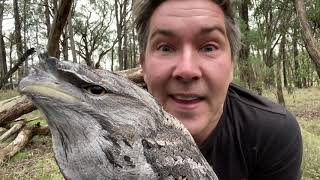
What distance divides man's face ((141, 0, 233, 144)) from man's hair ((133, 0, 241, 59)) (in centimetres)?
8

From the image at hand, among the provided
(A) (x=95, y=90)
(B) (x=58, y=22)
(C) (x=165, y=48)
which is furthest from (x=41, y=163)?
(A) (x=95, y=90)

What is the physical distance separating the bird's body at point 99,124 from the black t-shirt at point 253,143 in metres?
1.32

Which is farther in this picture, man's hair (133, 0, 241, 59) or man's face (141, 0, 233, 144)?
man's hair (133, 0, 241, 59)

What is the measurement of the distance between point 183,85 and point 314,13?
17.7 metres

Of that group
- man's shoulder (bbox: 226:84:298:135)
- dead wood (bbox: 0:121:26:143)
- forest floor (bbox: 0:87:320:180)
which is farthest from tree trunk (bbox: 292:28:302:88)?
man's shoulder (bbox: 226:84:298:135)

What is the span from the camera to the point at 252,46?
826 inches

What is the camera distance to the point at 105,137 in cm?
149

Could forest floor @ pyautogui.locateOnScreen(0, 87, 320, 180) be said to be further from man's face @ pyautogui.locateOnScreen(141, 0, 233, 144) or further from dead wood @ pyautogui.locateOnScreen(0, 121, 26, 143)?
man's face @ pyautogui.locateOnScreen(141, 0, 233, 144)

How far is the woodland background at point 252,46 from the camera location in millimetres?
7315

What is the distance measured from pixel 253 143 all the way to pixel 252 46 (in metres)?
18.4

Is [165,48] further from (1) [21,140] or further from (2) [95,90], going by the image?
(1) [21,140]

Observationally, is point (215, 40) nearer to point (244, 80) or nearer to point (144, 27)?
point (144, 27)

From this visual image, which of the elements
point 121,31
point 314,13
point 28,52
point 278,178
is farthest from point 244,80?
point 121,31

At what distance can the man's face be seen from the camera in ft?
7.63
